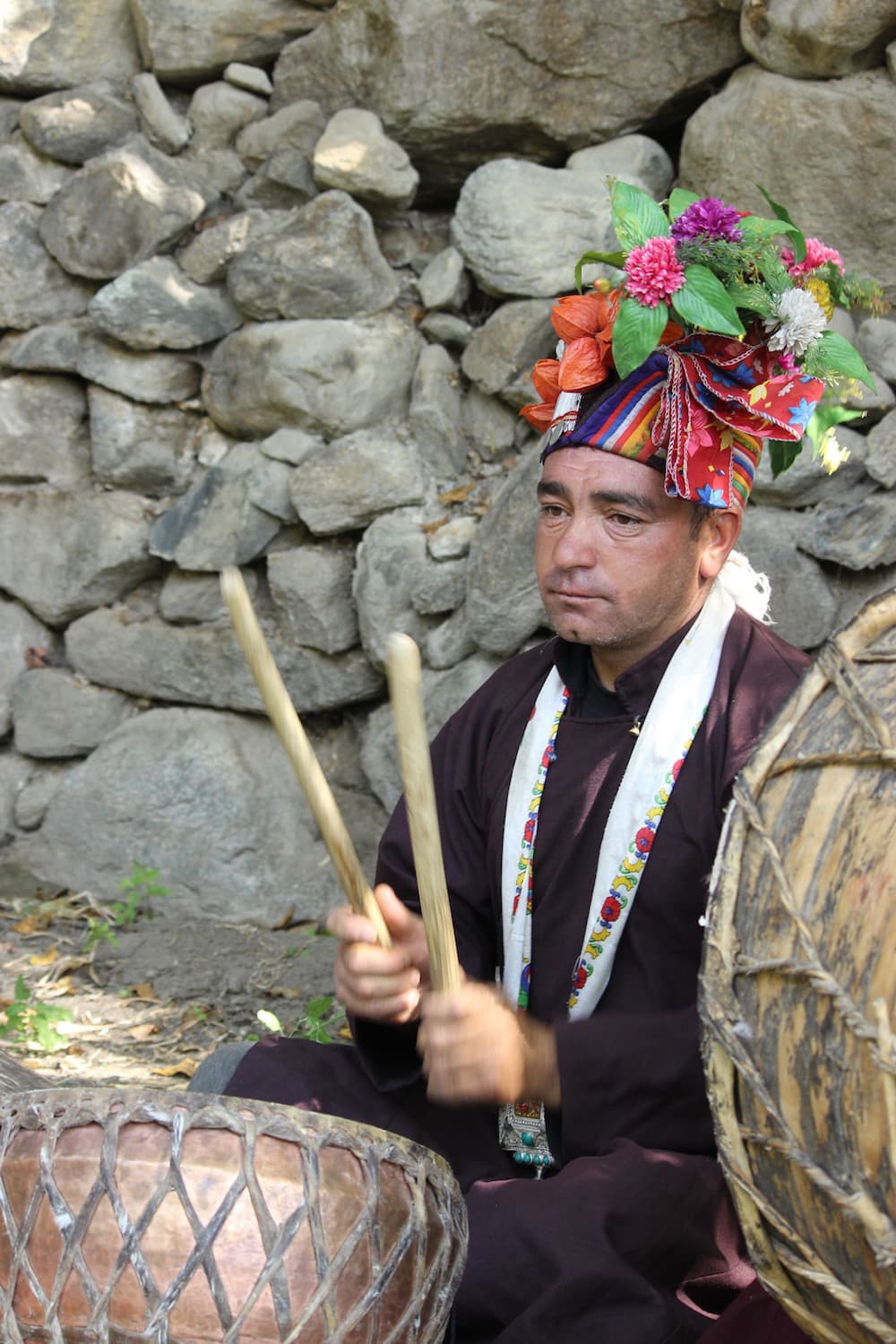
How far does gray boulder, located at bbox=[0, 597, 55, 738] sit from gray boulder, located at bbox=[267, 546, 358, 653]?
773mm

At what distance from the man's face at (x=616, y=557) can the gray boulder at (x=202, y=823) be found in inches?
67.8

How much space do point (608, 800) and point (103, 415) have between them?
221 cm

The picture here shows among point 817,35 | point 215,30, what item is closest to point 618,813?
point 817,35

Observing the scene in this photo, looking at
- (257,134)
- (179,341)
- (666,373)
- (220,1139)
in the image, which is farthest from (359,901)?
(257,134)

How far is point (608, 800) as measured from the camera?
2014mm

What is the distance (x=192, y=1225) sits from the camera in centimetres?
127

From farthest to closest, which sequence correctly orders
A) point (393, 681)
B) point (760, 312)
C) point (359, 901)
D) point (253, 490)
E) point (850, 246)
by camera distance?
1. point (253, 490)
2. point (850, 246)
3. point (760, 312)
4. point (359, 901)
5. point (393, 681)

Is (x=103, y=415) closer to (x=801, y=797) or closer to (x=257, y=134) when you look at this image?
(x=257, y=134)

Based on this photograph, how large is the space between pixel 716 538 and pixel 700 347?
29 centimetres

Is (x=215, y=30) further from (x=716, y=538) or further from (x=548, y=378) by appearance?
(x=716, y=538)

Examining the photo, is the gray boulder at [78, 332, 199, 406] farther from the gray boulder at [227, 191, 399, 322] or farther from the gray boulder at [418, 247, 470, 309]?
the gray boulder at [418, 247, 470, 309]

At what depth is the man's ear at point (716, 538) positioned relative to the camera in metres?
2.11

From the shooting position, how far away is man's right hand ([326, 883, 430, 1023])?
166 centimetres

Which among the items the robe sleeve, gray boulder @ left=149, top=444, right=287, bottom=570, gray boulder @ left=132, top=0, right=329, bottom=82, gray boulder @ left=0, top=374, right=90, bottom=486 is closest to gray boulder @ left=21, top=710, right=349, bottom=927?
gray boulder @ left=149, top=444, right=287, bottom=570
